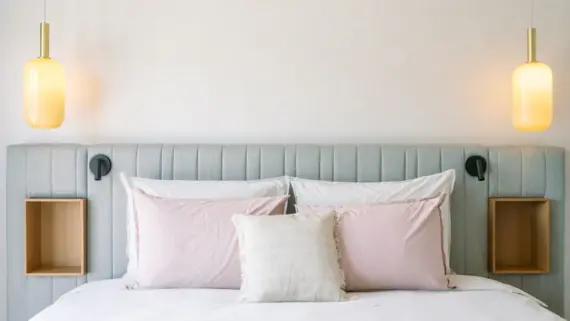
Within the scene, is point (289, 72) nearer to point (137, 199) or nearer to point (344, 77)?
point (344, 77)

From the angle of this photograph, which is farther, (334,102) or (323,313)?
(334,102)

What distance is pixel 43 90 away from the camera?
3.05 meters

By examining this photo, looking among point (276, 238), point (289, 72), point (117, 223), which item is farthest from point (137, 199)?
point (289, 72)

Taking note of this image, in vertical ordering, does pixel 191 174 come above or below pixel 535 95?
below

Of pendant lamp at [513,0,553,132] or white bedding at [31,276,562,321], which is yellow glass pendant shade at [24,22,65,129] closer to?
white bedding at [31,276,562,321]

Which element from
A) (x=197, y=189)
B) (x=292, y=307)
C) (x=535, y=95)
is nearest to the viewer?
(x=292, y=307)

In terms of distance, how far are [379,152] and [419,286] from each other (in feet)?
2.25

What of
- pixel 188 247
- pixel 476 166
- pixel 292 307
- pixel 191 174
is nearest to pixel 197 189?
pixel 191 174

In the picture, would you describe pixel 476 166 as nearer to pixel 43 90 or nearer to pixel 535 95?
pixel 535 95

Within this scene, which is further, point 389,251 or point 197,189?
point 197,189

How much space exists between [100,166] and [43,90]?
0.41 metres

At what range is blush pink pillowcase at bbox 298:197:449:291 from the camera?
2.73 m

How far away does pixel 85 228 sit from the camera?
124 inches

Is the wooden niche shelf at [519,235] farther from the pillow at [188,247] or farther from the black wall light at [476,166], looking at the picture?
the pillow at [188,247]
